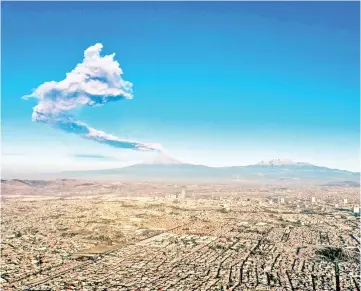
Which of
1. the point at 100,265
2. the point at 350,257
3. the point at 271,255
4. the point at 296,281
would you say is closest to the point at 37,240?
the point at 100,265

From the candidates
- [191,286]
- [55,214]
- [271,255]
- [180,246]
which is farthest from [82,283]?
[55,214]

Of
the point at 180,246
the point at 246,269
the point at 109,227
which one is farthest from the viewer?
the point at 109,227

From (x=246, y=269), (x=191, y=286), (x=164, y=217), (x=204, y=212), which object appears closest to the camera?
(x=191, y=286)

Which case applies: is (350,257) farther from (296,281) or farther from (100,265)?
(100,265)

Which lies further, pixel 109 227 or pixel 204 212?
pixel 204 212

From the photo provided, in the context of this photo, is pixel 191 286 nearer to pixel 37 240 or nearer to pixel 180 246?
pixel 180 246

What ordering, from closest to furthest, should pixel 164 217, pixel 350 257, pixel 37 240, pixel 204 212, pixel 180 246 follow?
1. pixel 350 257
2. pixel 180 246
3. pixel 37 240
4. pixel 164 217
5. pixel 204 212

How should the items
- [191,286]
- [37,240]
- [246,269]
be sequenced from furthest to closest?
1. [37,240]
2. [246,269]
3. [191,286]

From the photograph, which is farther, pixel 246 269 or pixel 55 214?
pixel 55 214
